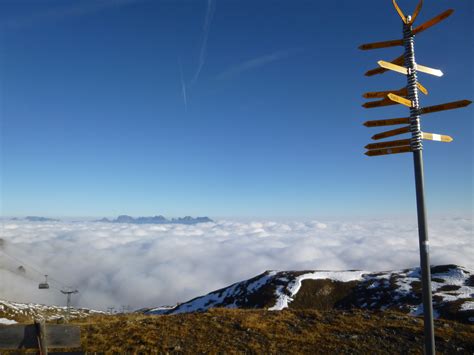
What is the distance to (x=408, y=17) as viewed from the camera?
22.9 feet

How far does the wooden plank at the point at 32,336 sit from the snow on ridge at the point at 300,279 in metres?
93.0

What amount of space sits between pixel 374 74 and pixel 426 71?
1.09 m

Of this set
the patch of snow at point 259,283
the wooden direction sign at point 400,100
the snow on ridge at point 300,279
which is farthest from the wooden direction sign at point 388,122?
the patch of snow at point 259,283

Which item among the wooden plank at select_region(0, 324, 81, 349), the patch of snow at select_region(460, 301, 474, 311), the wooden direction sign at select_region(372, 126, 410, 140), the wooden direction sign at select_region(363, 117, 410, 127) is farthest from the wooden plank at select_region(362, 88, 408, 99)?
the patch of snow at select_region(460, 301, 474, 311)

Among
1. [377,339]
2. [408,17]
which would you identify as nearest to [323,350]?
[377,339]

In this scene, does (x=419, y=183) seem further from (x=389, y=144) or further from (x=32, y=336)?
(x=32, y=336)

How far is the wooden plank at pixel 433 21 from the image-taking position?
6.50m

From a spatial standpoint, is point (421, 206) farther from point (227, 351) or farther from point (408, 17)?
point (227, 351)

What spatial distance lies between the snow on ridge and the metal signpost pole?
304 feet

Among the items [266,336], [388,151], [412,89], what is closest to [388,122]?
[388,151]

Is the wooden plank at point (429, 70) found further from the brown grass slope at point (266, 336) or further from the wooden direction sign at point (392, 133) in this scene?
the brown grass slope at point (266, 336)

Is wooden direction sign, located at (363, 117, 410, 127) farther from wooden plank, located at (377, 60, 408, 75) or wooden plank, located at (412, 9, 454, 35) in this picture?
wooden plank, located at (412, 9, 454, 35)

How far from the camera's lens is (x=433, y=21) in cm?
673

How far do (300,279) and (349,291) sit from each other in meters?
16.8
